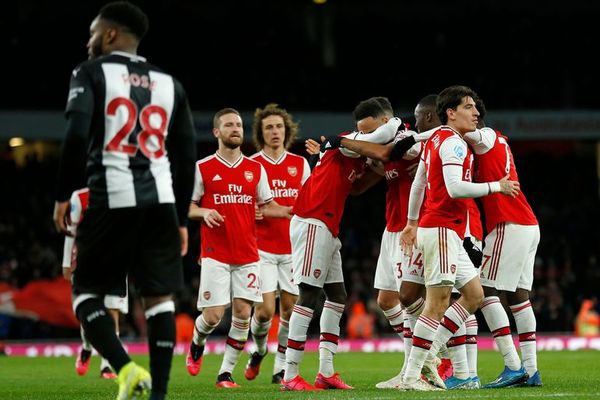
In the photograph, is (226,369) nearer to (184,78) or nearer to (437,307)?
(437,307)

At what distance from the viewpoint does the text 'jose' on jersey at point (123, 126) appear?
5.91 meters

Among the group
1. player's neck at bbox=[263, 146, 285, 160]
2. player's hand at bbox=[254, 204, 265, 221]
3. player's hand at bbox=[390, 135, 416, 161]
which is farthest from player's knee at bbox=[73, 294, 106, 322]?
player's neck at bbox=[263, 146, 285, 160]

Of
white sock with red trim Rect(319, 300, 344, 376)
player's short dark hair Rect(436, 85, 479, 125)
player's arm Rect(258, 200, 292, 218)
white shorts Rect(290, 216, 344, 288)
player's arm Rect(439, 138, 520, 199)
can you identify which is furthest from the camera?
player's arm Rect(258, 200, 292, 218)

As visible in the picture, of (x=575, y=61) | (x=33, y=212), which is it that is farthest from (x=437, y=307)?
(x=575, y=61)

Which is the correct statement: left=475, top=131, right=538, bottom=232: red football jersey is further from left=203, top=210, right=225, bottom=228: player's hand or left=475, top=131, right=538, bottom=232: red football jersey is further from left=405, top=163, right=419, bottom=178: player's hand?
left=203, top=210, right=225, bottom=228: player's hand

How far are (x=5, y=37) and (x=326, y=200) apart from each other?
1930cm

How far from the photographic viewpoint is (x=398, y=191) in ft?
30.5

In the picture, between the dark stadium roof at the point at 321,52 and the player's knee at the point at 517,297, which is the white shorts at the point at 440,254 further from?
the dark stadium roof at the point at 321,52

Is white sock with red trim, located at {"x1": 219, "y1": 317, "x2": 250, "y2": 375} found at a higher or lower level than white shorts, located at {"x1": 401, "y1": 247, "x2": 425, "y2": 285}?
lower

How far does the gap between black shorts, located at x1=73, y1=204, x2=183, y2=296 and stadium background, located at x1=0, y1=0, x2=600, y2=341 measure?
16613 mm

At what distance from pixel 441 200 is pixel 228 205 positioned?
2.69 m

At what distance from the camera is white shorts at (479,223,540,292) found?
355 inches

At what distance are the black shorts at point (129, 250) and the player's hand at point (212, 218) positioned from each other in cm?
356

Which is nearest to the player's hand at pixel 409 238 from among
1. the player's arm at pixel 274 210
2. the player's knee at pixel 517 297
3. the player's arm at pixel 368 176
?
the player's arm at pixel 368 176
